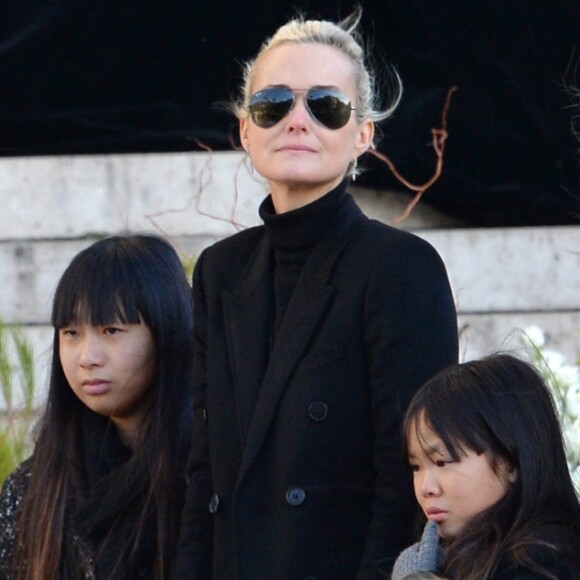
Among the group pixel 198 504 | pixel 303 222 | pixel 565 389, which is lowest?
pixel 198 504

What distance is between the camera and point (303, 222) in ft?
9.58

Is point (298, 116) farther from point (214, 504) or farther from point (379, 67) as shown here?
point (379, 67)

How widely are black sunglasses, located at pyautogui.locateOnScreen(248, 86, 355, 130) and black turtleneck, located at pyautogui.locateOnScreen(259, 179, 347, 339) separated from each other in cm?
13

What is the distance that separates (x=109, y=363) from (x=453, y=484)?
3.31ft

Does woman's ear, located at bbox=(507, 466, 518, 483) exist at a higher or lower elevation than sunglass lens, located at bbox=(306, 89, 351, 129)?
lower

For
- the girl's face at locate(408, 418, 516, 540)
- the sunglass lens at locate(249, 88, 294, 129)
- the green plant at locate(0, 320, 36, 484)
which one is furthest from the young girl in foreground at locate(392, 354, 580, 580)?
the green plant at locate(0, 320, 36, 484)

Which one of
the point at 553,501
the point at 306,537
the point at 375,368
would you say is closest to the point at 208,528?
the point at 306,537

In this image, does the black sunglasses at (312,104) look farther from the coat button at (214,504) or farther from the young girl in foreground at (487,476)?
the coat button at (214,504)

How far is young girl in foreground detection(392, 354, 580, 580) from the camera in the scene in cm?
255

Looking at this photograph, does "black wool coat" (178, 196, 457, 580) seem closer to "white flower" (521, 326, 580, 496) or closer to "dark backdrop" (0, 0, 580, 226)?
"white flower" (521, 326, 580, 496)

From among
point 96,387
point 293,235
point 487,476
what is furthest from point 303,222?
point 96,387

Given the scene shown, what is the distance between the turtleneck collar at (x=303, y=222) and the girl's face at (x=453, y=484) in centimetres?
45

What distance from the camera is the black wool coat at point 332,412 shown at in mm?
2791

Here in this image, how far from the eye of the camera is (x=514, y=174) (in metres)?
6.13
